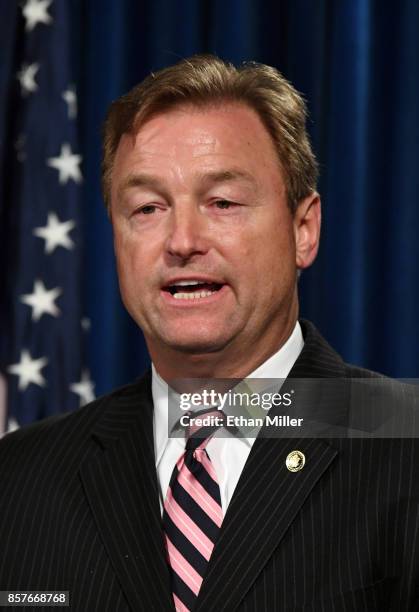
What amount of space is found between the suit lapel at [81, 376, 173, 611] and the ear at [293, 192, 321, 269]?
392 millimetres

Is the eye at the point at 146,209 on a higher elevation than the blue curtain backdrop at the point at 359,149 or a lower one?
lower

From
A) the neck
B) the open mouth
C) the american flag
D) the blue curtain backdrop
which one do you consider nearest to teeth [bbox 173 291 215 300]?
the open mouth

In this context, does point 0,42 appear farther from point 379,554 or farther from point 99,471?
point 379,554

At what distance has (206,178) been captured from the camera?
5.62ft

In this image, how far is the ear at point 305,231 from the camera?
191 cm

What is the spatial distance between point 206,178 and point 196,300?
214 millimetres

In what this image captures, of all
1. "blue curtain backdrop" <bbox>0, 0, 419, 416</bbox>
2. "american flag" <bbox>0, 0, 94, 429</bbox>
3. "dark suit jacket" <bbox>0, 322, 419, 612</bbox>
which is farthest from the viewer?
"blue curtain backdrop" <bbox>0, 0, 419, 416</bbox>

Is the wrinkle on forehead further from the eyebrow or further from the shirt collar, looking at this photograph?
the shirt collar

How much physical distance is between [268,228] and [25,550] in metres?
0.73

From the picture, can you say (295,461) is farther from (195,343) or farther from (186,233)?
(186,233)

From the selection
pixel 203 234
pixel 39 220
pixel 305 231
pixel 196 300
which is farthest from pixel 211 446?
pixel 39 220

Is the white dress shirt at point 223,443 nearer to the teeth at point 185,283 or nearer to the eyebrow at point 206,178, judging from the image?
the teeth at point 185,283

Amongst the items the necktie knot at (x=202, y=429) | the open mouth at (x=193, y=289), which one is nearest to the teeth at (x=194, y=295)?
the open mouth at (x=193, y=289)

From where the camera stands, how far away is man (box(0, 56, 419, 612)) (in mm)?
1525
